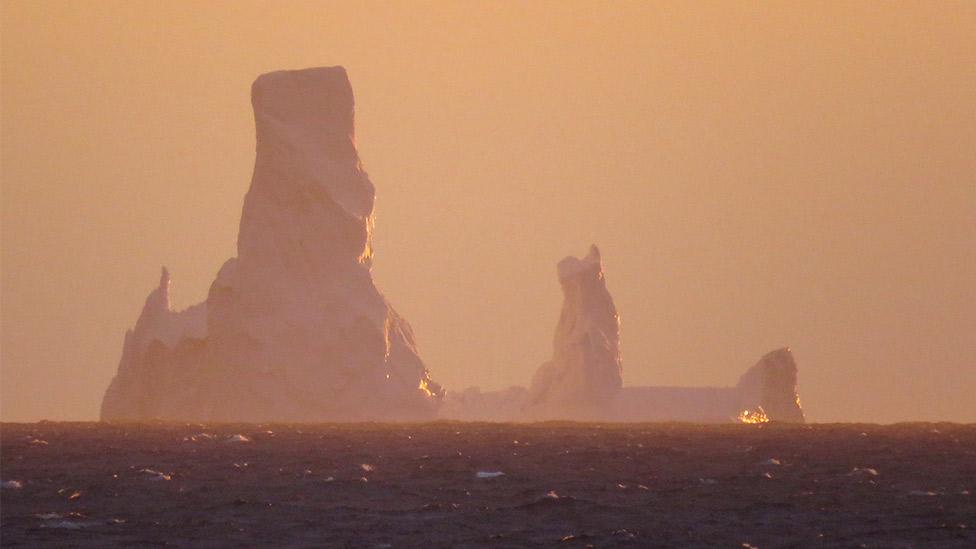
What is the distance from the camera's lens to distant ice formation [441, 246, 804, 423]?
101250mm

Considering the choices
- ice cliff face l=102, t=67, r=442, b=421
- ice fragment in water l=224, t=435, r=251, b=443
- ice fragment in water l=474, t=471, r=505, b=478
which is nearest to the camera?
ice fragment in water l=474, t=471, r=505, b=478

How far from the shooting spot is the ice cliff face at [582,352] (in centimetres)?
10094

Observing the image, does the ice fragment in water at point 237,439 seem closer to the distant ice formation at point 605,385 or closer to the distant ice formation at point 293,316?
the distant ice formation at point 293,316

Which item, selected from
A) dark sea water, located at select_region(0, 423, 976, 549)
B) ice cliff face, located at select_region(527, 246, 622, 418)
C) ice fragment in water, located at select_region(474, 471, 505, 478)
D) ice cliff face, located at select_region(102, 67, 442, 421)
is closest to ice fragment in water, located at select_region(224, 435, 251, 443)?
dark sea water, located at select_region(0, 423, 976, 549)

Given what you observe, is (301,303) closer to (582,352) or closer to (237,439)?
(582,352)

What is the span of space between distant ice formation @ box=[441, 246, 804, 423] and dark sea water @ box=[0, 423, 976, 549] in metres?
32.6

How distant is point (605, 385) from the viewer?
101438 millimetres

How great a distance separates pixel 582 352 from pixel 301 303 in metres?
18.8

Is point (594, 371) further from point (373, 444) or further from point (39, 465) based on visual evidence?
point (39, 465)

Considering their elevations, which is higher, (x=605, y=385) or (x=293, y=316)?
(x=293, y=316)

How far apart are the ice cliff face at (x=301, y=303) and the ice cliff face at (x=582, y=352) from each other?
35.2 ft

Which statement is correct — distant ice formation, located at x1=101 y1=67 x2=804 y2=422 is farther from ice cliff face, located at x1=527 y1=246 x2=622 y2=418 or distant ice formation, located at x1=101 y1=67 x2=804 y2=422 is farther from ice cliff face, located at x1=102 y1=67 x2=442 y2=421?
ice cliff face, located at x1=527 y1=246 x2=622 y2=418

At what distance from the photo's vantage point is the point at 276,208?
90.7 m

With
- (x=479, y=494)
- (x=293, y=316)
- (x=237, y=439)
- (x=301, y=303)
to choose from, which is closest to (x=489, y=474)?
(x=479, y=494)
